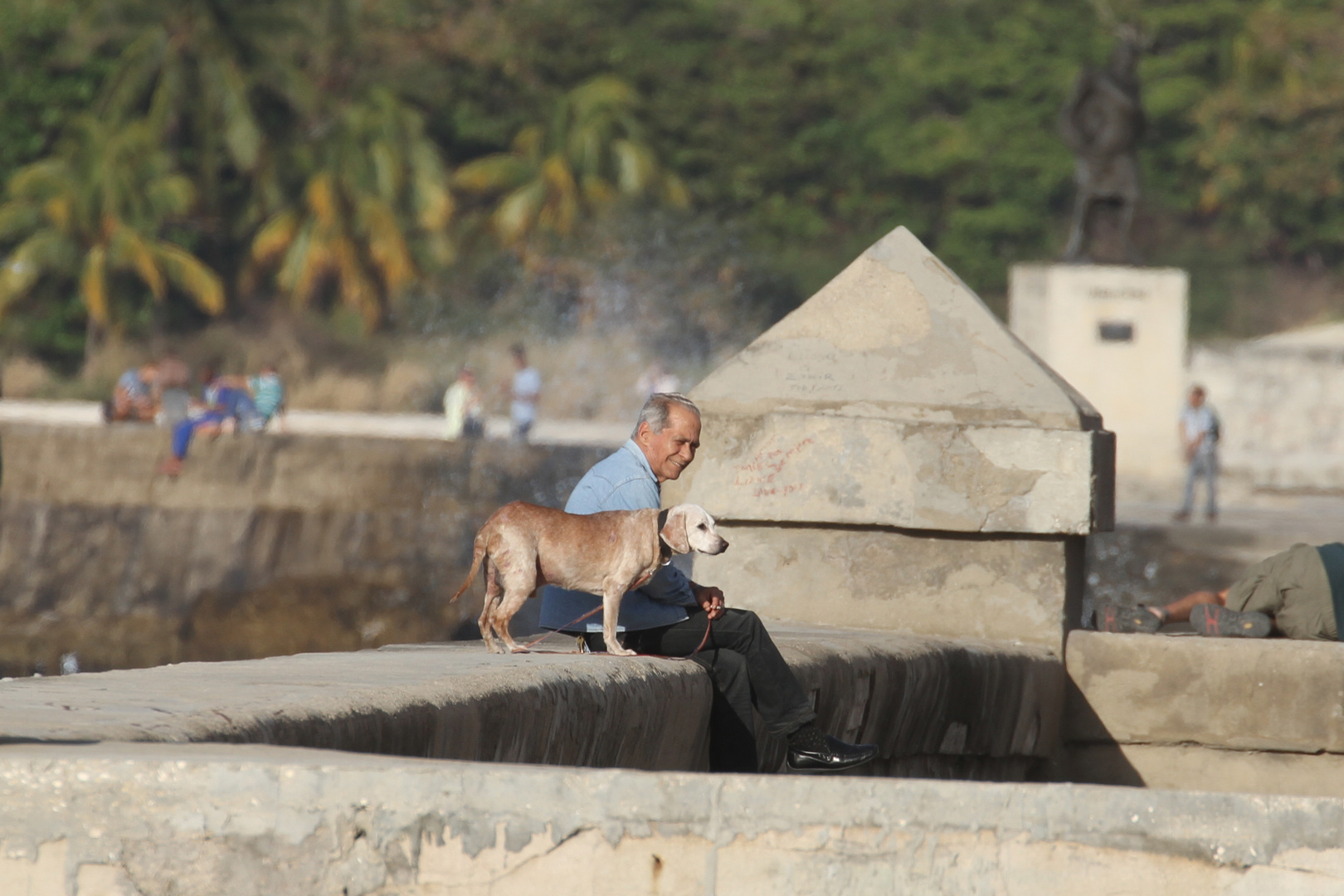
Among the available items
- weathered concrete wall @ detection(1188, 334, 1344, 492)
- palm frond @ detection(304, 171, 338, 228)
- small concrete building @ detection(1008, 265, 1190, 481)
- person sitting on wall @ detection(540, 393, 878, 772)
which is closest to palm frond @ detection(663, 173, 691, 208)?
palm frond @ detection(304, 171, 338, 228)

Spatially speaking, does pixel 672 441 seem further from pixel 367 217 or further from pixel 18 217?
pixel 18 217

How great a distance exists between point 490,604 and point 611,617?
30 cm

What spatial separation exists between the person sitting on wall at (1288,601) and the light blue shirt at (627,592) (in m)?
2.25

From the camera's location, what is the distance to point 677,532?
4141mm

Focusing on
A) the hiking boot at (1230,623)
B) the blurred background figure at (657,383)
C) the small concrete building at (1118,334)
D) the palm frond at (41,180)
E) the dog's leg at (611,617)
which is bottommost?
the hiking boot at (1230,623)

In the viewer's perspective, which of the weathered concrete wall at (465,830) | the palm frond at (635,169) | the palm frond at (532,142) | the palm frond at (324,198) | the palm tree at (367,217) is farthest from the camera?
the palm frond at (532,142)

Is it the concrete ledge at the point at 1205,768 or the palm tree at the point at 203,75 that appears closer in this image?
the concrete ledge at the point at 1205,768

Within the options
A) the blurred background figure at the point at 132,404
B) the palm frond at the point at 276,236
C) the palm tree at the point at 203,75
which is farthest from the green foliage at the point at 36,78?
the blurred background figure at the point at 132,404

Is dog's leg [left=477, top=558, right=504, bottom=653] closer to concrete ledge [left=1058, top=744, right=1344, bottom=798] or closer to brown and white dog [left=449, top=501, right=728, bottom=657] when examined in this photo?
brown and white dog [left=449, top=501, right=728, bottom=657]

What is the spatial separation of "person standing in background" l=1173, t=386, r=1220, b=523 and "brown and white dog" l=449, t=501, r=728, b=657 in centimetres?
1410

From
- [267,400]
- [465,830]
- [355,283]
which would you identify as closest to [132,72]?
[355,283]

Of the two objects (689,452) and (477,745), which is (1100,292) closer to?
(689,452)

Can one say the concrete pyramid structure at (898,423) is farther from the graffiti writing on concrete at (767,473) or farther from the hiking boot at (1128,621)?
the hiking boot at (1128,621)

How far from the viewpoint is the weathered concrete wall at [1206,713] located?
5.07 metres
